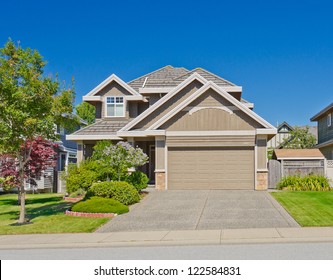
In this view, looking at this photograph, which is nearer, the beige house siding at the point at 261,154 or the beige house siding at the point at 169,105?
the beige house siding at the point at 261,154

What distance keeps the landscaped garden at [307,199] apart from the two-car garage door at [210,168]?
96.1 inches

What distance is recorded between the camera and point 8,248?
12992 mm

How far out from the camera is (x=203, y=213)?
1797 centimetres

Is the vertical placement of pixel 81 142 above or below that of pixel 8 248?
above

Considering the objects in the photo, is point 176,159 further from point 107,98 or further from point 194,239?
point 194,239

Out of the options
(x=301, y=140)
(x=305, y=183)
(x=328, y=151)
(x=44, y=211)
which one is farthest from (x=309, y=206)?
(x=301, y=140)

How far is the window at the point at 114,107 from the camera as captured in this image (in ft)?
103

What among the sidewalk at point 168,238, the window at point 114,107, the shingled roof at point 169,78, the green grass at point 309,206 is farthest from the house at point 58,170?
the sidewalk at point 168,238

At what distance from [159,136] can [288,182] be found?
7610 millimetres

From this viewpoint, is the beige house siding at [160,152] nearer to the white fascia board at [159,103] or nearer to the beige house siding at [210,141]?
the beige house siding at [210,141]

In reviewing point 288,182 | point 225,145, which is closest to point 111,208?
point 225,145

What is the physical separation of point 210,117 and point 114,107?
8.25 m

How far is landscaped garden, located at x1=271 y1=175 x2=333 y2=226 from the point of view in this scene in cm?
1600

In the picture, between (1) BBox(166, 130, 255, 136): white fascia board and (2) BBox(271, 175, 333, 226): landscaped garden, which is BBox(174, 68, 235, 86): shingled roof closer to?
(1) BBox(166, 130, 255, 136): white fascia board
